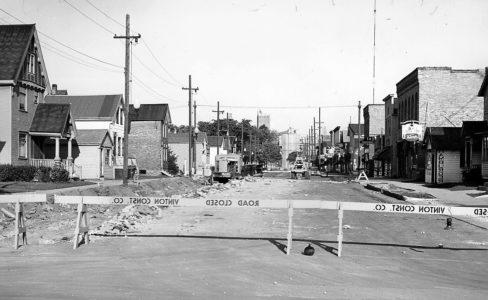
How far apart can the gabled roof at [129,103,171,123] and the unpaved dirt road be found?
54179 millimetres

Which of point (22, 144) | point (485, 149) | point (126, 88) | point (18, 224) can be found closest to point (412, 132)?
point (485, 149)

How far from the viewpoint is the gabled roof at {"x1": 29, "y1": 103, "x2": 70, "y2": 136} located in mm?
36562

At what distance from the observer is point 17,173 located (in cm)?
3167

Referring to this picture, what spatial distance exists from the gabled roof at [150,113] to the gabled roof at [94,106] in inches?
553

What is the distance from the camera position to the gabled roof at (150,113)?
225ft

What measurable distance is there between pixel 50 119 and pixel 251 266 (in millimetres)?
30666

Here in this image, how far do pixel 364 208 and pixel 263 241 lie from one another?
8.52ft

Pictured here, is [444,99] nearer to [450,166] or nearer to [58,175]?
[450,166]

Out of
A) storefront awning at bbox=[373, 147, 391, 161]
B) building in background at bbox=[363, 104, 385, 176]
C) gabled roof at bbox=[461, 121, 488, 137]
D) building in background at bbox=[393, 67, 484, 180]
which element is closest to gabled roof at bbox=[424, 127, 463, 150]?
gabled roof at bbox=[461, 121, 488, 137]

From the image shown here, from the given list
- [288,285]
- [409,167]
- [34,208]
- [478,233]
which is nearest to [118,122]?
[409,167]

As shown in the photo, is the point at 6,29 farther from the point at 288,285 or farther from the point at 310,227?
the point at 288,285

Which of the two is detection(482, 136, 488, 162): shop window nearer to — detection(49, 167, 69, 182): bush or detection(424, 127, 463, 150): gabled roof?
detection(424, 127, 463, 150): gabled roof

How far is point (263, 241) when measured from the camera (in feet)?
42.1

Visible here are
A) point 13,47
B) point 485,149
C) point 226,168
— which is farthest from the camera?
point 226,168
